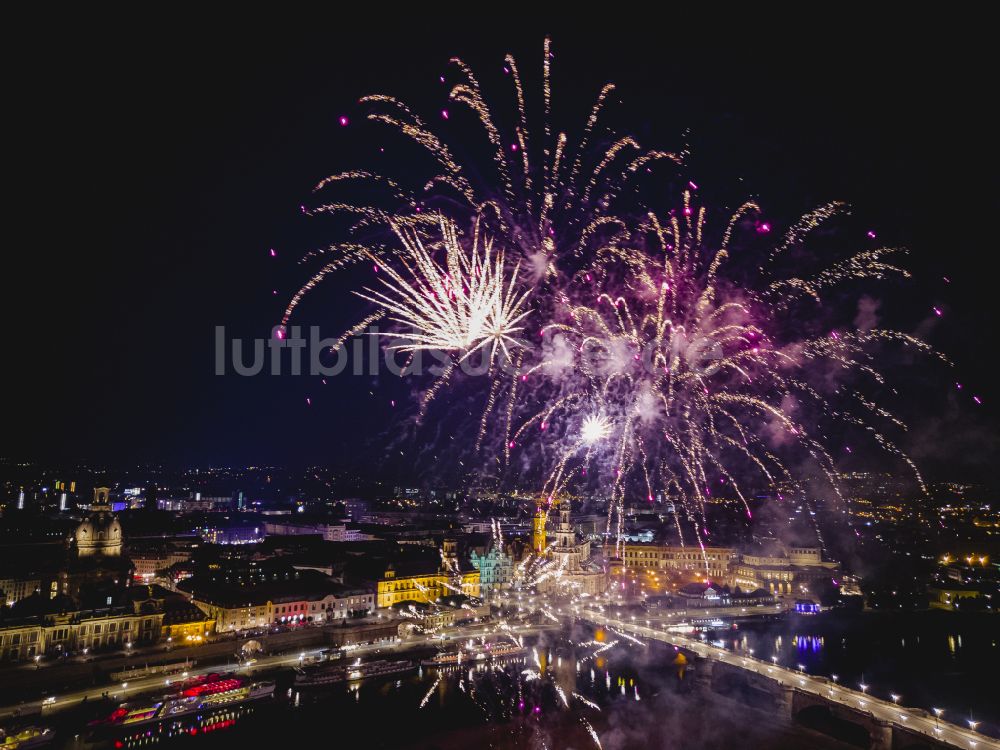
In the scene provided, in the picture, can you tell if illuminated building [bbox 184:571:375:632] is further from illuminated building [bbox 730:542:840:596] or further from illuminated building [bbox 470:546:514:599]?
illuminated building [bbox 730:542:840:596]

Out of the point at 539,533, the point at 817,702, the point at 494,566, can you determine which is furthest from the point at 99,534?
the point at 817,702

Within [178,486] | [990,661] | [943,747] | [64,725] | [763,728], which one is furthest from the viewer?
[178,486]

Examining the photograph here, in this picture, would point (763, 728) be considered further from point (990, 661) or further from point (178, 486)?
point (178, 486)

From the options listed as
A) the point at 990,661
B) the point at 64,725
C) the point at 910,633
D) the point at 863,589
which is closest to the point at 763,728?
the point at 990,661

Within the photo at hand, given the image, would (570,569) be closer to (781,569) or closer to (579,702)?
(781,569)

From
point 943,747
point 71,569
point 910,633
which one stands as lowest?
point 910,633

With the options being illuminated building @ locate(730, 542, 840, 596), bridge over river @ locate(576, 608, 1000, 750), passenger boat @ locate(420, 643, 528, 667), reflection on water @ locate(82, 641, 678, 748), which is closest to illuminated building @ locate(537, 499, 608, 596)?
bridge over river @ locate(576, 608, 1000, 750)
